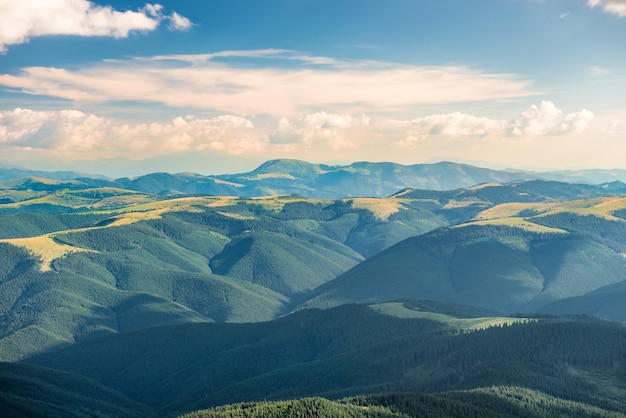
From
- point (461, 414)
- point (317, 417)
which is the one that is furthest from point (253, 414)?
point (461, 414)

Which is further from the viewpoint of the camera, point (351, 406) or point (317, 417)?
point (351, 406)

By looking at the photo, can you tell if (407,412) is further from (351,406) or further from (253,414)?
(253,414)

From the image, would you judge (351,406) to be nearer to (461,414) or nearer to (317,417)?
(317,417)

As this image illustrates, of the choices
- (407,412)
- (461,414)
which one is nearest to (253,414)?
(407,412)

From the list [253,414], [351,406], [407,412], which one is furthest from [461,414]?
[253,414]

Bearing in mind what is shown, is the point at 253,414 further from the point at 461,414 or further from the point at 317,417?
the point at 461,414

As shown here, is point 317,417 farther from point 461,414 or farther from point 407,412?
point 461,414
